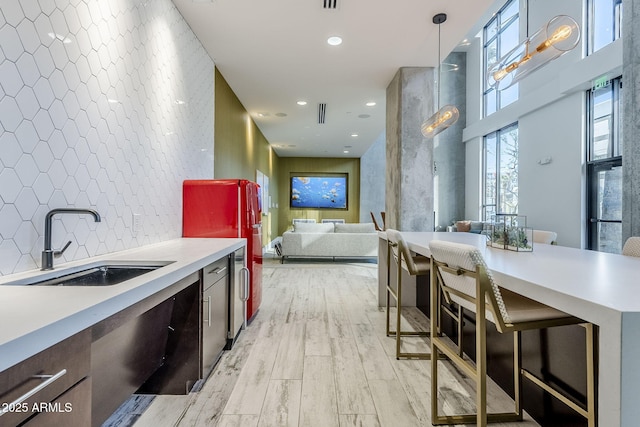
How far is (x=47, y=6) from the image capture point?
1.46 metres

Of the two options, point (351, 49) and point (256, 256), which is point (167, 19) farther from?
point (256, 256)

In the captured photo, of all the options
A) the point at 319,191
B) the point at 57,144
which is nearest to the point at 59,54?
the point at 57,144

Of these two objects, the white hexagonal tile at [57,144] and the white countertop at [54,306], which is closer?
the white countertop at [54,306]

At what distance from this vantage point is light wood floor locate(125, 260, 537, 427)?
1.68 metres

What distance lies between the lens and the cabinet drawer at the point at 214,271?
191 cm

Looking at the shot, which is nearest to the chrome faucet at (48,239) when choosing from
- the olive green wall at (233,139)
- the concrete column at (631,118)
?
the olive green wall at (233,139)

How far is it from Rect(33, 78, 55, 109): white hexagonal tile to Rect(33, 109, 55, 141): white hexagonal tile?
0.04 m

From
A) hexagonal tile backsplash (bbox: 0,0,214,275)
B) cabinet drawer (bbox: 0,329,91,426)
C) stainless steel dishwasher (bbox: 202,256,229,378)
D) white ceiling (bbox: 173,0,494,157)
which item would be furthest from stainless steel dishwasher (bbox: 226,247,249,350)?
white ceiling (bbox: 173,0,494,157)

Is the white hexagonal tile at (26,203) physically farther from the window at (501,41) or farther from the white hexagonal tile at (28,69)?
the window at (501,41)

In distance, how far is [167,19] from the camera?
8.90ft

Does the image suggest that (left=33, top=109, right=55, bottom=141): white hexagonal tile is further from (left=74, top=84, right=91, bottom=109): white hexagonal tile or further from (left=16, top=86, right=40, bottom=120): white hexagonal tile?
(left=74, top=84, right=91, bottom=109): white hexagonal tile

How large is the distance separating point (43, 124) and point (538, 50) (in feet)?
9.45

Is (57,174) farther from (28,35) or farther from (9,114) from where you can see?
(28,35)

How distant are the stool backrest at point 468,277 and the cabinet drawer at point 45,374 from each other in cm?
124
